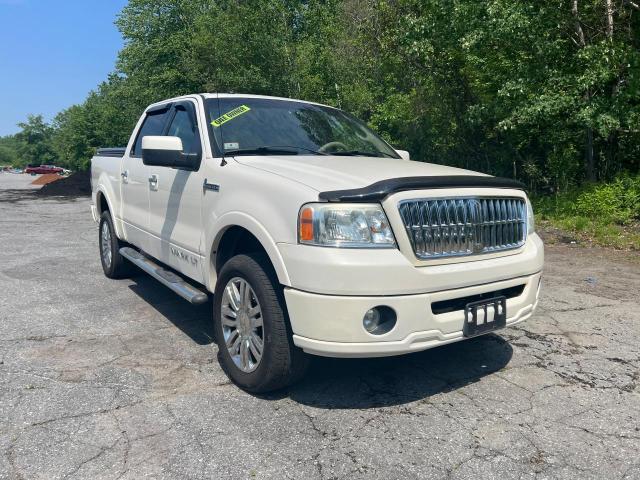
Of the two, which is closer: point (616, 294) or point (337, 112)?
point (337, 112)

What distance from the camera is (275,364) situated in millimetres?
3133

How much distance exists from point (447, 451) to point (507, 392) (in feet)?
2.83

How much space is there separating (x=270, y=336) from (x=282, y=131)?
1.83 m

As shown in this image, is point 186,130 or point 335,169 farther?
point 186,130

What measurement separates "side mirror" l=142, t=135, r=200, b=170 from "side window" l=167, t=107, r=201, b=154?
0.12 m

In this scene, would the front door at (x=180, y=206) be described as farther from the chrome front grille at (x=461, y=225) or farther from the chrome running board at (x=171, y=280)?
the chrome front grille at (x=461, y=225)

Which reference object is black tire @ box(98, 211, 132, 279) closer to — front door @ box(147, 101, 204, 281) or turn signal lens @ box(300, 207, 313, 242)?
front door @ box(147, 101, 204, 281)

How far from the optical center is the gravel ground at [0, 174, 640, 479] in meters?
2.66

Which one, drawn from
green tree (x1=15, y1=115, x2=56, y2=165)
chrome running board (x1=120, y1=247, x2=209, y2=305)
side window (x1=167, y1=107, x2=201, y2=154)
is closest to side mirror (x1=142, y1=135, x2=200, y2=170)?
side window (x1=167, y1=107, x2=201, y2=154)

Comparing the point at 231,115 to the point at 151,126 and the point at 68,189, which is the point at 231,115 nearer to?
the point at 151,126

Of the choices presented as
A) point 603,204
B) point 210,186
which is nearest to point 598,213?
point 603,204

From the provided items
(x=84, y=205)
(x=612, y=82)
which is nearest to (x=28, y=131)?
(x=84, y=205)

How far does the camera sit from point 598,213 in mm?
10016

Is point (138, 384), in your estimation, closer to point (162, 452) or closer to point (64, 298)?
point (162, 452)
